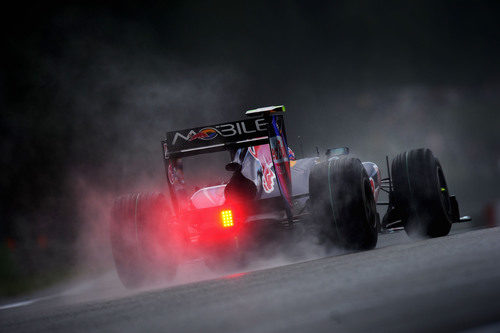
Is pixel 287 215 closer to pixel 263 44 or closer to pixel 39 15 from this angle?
pixel 39 15

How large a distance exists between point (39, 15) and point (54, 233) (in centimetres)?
400

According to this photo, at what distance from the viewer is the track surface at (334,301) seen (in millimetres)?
3172

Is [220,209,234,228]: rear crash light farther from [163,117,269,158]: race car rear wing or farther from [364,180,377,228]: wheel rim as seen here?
[364,180,377,228]: wheel rim

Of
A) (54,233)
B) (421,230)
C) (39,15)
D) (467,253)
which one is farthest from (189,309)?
(39,15)

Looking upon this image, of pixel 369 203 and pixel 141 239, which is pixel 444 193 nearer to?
pixel 369 203

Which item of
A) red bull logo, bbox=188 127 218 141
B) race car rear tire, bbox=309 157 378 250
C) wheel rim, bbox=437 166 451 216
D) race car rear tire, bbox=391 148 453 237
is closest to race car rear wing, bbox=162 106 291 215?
red bull logo, bbox=188 127 218 141

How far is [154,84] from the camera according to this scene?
14750mm

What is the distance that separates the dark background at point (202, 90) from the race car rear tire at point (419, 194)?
570 centimetres

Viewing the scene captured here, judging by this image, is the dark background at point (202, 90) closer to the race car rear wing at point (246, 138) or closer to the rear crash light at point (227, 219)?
the race car rear wing at point (246, 138)

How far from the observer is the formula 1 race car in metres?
6.66

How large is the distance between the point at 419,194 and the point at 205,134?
7.53 ft

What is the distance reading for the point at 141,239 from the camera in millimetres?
6941

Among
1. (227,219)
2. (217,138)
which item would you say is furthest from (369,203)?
(217,138)

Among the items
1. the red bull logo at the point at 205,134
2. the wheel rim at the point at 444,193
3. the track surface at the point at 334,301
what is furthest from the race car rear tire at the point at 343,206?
the wheel rim at the point at 444,193
